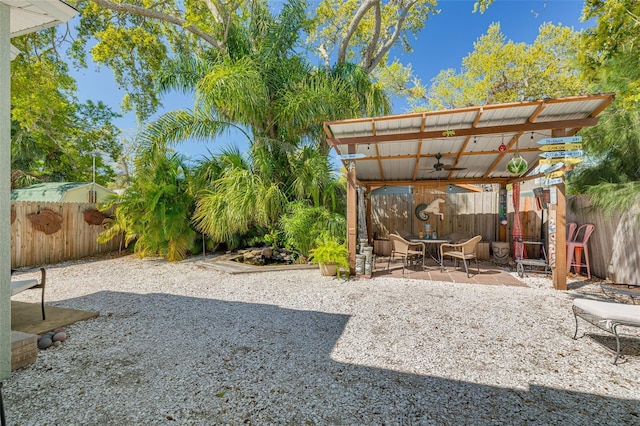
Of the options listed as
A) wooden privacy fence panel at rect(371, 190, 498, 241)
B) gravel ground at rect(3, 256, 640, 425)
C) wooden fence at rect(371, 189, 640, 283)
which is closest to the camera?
gravel ground at rect(3, 256, 640, 425)

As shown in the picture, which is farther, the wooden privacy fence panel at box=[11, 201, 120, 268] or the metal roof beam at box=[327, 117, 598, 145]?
the wooden privacy fence panel at box=[11, 201, 120, 268]

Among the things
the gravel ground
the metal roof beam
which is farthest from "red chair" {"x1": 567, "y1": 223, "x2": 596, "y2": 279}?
the metal roof beam

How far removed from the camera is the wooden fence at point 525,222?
4.88 m

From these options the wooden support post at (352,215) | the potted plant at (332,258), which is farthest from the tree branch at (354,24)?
the potted plant at (332,258)

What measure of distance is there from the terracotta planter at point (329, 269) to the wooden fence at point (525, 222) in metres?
3.54

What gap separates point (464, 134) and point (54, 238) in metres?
10.2

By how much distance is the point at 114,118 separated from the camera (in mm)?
13930

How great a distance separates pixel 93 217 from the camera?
8.14 m

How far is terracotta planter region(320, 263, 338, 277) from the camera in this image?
18.9 feet

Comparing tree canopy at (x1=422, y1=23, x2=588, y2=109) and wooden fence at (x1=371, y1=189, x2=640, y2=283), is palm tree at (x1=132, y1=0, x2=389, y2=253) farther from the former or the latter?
tree canopy at (x1=422, y1=23, x2=588, y2=109)

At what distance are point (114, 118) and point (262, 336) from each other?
15.8 m

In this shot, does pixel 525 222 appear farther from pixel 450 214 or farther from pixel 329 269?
pixel 329 269

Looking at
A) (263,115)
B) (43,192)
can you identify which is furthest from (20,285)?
(43,192)

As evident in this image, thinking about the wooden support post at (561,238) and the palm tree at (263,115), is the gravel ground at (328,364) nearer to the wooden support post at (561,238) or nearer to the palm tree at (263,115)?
the wooden support post at (561,238)
